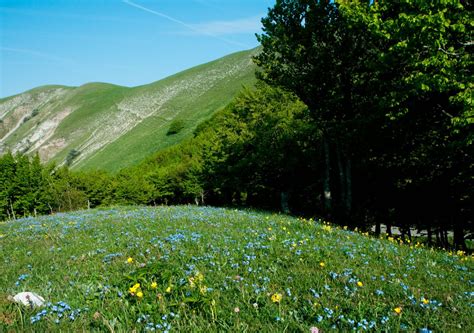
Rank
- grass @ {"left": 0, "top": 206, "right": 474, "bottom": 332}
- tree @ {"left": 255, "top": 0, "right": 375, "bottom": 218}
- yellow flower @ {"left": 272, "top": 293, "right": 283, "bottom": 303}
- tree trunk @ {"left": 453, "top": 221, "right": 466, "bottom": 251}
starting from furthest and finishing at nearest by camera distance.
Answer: tree trunk @ {"left": 453, "top": 221, "right": 466, "bottom": 251} → tree @ {"left": 255, "top": 0, "right": 375, "bottom": 218} → yellow flower @ {"left": 272, "top": 293, "right": 283, "bottom": 303} → grass @ {"left": 0, "top": 206, "right": 474, "bottom": 332}

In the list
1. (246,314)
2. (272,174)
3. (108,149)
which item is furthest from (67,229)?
(108,149)

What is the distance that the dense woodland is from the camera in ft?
40.4

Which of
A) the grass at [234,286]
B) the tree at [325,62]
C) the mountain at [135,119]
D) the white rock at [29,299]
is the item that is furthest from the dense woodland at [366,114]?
the mountain at [135,119]

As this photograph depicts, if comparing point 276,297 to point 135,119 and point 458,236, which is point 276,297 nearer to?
point 458,236

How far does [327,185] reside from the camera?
69.5 ft

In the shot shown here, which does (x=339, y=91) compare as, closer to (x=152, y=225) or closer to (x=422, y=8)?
(x=422, y=8)

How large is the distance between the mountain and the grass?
340 feet

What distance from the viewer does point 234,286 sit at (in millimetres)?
5066

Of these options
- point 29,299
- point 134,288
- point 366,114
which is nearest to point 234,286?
point 134,288

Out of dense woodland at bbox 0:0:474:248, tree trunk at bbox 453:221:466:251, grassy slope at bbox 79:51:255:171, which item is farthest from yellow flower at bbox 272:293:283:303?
grassy slope at bbox 79:51:255:171

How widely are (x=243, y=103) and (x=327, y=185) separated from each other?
1871 centimetres

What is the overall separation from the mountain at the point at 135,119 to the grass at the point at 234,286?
10354 cm

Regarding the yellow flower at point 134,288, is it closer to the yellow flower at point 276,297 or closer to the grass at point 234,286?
the grass at point 234,286

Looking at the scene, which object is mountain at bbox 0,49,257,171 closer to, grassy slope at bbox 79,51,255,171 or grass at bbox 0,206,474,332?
grassy slope at bbox 79,51,255,171
